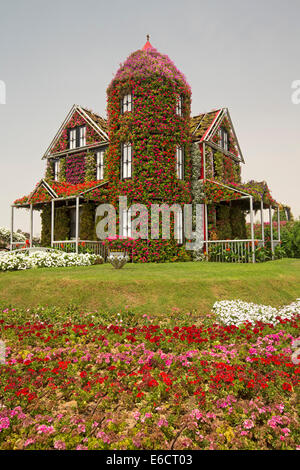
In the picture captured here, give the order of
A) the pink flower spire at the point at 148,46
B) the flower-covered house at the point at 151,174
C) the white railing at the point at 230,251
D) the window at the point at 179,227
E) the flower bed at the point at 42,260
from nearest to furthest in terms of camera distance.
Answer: the flower bed at the point at 42,260 → the white railing at the point at 230,251 → the flower-covered house at the point at 151,174 → the window at the point at 179,227 → the pink flower spire at the point at 148,46

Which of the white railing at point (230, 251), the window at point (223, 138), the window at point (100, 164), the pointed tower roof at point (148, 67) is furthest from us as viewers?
the window at point (223, 138)

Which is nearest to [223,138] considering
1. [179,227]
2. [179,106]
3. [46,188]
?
[179,106]

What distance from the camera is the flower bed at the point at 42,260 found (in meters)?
16.3

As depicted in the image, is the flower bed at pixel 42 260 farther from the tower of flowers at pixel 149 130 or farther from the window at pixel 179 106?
the window at pixel 179 106

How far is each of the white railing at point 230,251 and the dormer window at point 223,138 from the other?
814 centimetres

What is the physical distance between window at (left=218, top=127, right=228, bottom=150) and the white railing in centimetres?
812

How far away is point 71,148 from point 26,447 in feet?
79.2

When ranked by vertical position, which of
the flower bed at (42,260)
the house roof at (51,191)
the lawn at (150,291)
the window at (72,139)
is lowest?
the lawn at (150,291)

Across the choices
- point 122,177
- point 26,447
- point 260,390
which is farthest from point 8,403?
point 122,177

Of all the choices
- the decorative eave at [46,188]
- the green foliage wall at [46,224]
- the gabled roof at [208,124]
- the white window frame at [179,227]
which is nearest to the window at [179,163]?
the gabled roof at [208,124]

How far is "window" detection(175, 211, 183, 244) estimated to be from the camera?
2116 centimetres

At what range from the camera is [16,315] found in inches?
385

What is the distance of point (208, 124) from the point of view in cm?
2484

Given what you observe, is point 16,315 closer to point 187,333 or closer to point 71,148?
point 187,333
